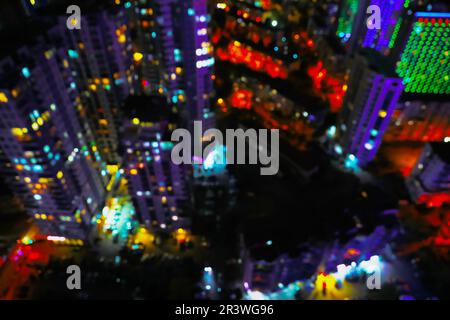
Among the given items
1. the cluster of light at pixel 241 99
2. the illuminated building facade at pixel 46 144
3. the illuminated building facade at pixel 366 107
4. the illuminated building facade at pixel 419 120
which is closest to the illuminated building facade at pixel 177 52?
the cluster of light at pixel 241 99

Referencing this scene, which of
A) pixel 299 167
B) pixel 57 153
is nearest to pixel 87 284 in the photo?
pixel 57 153

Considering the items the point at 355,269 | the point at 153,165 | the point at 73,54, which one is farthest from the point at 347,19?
the point at 73,54

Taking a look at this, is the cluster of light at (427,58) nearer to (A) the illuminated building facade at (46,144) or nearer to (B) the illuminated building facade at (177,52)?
(B) the illuminated building facade at (177,52)

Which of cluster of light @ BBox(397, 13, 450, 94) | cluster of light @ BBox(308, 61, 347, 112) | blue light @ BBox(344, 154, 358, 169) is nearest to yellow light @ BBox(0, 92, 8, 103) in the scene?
blue light @ BBox(344, 154, 358, 169)

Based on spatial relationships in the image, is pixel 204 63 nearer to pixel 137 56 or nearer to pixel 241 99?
pixel 137 56

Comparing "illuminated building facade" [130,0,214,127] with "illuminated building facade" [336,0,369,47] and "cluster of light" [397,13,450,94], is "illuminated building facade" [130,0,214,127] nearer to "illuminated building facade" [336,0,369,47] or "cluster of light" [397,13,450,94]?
"illuminated building facade" [336,0,369,47]

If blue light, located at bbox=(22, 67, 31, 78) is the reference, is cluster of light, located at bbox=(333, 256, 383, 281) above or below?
below
